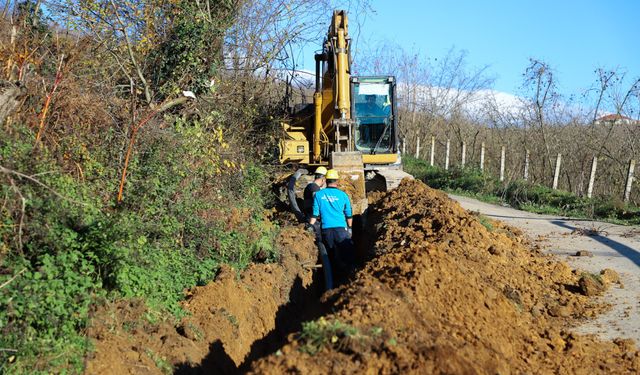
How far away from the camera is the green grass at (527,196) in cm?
1820

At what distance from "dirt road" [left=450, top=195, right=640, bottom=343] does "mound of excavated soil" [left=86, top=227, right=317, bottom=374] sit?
3633 mm

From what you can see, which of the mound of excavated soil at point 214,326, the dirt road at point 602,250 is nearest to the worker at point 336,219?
the mound of excavated soil at point 214,326

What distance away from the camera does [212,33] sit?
13867mm

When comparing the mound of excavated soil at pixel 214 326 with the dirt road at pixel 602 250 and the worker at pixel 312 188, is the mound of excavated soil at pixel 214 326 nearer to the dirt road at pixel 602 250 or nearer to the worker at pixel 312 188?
the worker at pixel 312 188

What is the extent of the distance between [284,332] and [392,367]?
430cm

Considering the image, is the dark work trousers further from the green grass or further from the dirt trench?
the green grass

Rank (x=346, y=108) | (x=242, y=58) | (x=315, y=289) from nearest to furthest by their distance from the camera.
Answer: (x=315, y=289), (x=346, y=108), (x=242, y=58)

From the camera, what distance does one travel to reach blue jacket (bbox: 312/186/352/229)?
11.3 metres

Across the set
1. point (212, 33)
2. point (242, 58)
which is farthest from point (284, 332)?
point (242, 58)

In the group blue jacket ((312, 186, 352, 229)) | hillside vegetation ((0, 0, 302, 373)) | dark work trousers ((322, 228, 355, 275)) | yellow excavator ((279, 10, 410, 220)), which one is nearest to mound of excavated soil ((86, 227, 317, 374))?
hillside vegetation ((0, 0, 302, 373))

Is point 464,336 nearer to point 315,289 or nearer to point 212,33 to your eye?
point 315,289

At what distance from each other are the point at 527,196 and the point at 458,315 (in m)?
15.8

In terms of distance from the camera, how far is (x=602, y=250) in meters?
12.5

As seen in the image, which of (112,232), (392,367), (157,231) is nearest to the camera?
(392,367)
